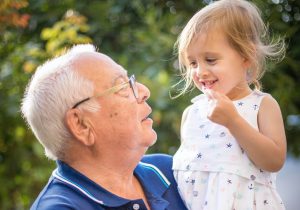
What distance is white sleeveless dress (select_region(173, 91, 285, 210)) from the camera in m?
2.36

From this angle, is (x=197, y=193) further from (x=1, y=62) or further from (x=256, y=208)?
(x=1, y=62)

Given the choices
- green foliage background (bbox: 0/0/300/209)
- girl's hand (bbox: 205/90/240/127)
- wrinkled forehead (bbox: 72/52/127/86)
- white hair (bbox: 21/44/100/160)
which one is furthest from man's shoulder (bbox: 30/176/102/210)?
green foliage background (bbox: 0/0/300/209)

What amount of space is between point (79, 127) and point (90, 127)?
1.6 inches

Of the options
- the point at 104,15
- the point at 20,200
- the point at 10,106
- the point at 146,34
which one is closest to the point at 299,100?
the point at 146,34

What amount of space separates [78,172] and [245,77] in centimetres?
73

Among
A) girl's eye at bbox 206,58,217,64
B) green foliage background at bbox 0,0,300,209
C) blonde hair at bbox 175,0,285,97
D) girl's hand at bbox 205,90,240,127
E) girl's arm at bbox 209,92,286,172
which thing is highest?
blonde hair at bbox 175,0,285,97

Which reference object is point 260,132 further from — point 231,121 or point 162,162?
point 162,162

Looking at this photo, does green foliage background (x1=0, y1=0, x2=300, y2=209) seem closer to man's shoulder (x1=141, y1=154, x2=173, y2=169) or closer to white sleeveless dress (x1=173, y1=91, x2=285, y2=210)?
man's shoulder (x1=141, y1=154, x2=173, y2=169)

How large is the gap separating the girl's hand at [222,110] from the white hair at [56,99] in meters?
0.44

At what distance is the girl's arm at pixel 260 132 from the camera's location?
89.2 inches

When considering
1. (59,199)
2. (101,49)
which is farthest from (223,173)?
(101,49)

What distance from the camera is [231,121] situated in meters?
2.27

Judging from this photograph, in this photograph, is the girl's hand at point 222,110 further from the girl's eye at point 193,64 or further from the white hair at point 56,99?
the white hair at point 56,99

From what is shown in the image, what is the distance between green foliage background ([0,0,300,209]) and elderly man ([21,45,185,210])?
5.02 ft
